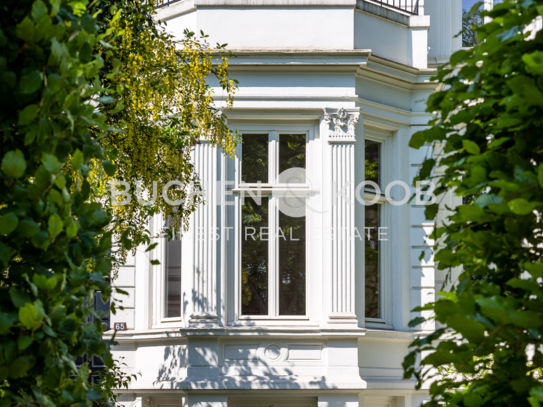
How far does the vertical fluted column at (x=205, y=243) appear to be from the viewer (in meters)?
8.38

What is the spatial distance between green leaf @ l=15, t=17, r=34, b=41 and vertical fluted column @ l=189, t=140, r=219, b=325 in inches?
252

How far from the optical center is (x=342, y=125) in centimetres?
869

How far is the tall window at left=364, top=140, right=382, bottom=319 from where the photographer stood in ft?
29.7

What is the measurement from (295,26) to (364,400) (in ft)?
16.3

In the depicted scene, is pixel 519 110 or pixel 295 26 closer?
pixel 519 110

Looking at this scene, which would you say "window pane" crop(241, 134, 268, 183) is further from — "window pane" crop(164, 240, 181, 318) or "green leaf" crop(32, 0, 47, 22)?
"green leaf" crop(32, 0, 47, 22)

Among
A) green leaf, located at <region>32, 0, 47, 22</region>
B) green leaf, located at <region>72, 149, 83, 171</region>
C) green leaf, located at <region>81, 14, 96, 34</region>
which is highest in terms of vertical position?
green leaf, located at <region>81, 14, 96, 34</region>

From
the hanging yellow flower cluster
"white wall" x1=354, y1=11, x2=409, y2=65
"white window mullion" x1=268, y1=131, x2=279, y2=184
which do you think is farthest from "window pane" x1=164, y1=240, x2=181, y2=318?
"white wall" x1=354, y1=11, x2=409, y2=65

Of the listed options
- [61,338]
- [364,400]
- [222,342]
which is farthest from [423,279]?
[61,338]

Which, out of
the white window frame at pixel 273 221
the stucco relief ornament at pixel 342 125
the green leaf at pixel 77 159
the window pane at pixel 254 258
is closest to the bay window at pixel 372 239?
the stucco relief ornament at pixel 342 125

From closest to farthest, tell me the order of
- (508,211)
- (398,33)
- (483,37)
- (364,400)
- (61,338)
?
(508,211), (61,338), (483,37), (364,400), (398,33)

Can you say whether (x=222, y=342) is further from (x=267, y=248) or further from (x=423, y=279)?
(x=423, y=279)

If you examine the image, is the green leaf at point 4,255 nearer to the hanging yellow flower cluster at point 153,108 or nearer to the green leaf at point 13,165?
the green leaf at point 13,165

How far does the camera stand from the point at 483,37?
2.48 m
